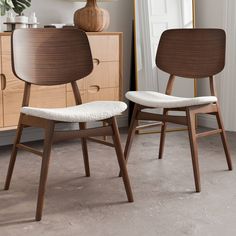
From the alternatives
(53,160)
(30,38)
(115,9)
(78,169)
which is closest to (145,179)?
(78,169)

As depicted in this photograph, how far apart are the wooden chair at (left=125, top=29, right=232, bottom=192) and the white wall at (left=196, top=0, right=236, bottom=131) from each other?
1178 millimetres

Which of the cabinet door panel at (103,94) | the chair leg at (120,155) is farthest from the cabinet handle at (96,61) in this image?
the chair leg at (120,155)

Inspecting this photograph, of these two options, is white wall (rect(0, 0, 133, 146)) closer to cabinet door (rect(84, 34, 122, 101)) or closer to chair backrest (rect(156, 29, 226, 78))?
cabinet door (rect(84, 34, 122, 101))

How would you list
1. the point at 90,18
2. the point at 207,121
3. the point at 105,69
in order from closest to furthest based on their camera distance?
the point at 90,18 → the point at 105,69 → the point at 207,121

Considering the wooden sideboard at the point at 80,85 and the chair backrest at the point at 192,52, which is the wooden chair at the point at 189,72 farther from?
the wooden sideboard at the point at 80,85

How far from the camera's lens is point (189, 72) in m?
2.94

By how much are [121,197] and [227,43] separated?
2081mm

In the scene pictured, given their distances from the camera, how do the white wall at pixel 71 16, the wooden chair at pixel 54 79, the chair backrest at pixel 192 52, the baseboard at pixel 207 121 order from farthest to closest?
the baseboard at pixel 207 121 < the white wall at pixel 71 16 < the chair backrest at pixel 192 52 < the wooden chair at pixel 54 79

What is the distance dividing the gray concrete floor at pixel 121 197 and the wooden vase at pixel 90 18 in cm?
86

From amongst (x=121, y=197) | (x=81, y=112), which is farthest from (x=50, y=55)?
(x=121, y=197)

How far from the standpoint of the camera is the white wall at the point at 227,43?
4.01 m

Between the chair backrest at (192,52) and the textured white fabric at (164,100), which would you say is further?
the chair backrest at (192,52)

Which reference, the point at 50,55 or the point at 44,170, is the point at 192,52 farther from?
the point at 44,170

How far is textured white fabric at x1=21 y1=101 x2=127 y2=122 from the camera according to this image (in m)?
2.15
